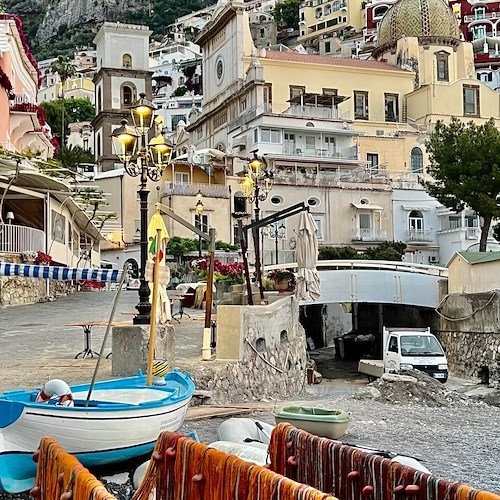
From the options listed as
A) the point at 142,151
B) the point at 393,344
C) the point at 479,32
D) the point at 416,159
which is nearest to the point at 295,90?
the point at 416,159

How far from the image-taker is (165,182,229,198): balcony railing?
1849 inches

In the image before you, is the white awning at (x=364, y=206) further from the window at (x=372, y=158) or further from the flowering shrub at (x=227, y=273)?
the flowering shrub at (x=227, y=273)

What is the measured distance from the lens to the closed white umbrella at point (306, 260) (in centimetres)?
1988

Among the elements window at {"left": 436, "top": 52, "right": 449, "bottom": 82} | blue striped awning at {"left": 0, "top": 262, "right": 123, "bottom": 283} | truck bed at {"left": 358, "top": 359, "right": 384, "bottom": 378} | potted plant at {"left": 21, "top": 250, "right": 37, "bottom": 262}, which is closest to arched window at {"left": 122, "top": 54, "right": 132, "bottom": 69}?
window at {"left": 436, "top": 52, "right": 449, "bottom": 82}

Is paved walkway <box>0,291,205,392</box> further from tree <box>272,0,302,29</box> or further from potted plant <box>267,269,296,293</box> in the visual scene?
tree <box>272,0,302,29</box>

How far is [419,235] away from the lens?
168 feet

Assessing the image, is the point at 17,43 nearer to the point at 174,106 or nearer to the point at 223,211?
the point at 223,211

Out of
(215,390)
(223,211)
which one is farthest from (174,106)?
(215,390)

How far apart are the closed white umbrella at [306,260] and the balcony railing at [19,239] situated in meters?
11.8

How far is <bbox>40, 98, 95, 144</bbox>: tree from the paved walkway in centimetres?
6378

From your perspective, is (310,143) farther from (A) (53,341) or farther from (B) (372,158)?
(A) (53,341)

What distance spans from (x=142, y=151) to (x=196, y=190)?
1286 inches

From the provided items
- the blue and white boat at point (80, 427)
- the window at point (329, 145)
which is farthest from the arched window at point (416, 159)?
the blue and white boat at point (80, 427)

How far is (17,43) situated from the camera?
38375 millimetres
